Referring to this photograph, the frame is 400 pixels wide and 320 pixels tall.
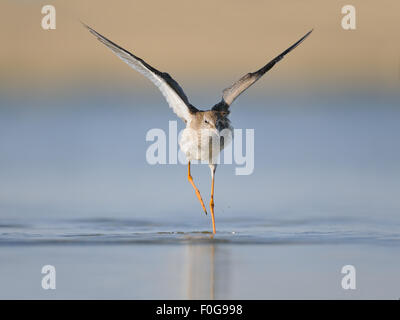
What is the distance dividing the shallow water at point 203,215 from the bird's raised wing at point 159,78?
57.0 inches

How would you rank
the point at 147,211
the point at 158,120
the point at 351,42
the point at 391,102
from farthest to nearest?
the point at 351,42
the point at 391,102
the point at 158,120
the point at 147,211

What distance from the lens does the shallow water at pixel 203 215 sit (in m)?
8.26

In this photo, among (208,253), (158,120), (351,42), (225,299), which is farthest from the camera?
(351,42)

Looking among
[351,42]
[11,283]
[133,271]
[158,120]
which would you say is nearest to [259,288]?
[133,271]

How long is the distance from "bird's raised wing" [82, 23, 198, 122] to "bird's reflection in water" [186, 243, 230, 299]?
2206 mm

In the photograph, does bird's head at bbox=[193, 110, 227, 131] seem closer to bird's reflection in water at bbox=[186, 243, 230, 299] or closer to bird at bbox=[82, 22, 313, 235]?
bird at bbox=[82, 22, 313, 235]

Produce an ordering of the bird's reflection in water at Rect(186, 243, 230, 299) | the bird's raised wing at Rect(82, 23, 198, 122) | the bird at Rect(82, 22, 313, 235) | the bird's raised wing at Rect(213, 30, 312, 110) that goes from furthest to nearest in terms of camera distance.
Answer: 1. the bird's raised wing at Rect(213, 30, 312, 110)
2. the bird at Rect(82, 22, 313, 235)
3. the bird's raised wing at Rect(82, 23, 198, 122)
4. the bird's reflection in water at Rect(186, 243, 230, 299)

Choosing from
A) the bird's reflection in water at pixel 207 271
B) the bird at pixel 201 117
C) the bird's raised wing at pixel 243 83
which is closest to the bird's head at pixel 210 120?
the bird at pixel 201 117

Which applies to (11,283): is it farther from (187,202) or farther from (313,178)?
(313,178)

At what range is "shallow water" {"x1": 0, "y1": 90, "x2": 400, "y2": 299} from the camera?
8.26 meters

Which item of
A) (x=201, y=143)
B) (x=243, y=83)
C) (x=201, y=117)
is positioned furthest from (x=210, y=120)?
(x=243, y=83)

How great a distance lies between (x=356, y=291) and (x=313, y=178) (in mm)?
6457

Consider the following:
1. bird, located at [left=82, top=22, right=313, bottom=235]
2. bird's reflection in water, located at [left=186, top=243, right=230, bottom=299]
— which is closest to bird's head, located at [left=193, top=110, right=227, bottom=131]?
bird, located at [left=82, top=22, right=313, bottom=235]

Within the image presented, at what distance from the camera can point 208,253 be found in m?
9.49
